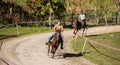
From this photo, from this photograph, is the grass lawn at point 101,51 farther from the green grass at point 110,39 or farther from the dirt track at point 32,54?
the dirt track at point 32,54

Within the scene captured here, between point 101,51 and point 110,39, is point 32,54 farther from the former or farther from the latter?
point 110,39

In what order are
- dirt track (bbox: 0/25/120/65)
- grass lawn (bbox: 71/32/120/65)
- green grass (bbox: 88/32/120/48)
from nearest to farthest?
dirt track (bbox: 0/25/120/65) → grass lawn (bbox: 71/32/120/65) → green grass (bbox: 88/32/120/48)

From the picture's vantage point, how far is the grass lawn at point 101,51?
21.7 m

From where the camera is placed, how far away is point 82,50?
25.0 meters

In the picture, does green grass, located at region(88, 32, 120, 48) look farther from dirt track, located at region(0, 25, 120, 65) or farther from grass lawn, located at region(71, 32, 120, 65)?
dirt track, located at region(0, 25, 120, 65)

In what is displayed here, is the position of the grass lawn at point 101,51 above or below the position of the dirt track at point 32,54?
below

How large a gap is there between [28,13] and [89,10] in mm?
18145

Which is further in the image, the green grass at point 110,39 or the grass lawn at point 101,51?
the green grass at point 110,39

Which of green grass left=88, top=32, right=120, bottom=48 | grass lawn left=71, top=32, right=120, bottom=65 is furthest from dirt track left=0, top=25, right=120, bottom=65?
green grass left=88, top=32, right=120, bottom=48

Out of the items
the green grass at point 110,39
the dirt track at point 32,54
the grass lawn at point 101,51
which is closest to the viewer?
the dirt track at point 32,54

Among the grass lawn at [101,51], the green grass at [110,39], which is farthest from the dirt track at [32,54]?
the green grass at [110,39]

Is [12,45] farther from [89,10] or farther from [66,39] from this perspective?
[89,10]

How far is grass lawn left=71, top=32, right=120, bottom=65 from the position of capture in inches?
855

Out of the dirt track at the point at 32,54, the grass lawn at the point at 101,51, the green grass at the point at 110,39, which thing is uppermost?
the dirt track at the point at 32,54
